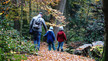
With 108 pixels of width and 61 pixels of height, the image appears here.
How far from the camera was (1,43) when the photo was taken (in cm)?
412

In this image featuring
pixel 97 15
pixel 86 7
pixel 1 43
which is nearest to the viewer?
pixel 1 43

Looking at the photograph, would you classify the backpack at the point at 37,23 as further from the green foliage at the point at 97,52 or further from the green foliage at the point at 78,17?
the green foliage at the point at 78,17

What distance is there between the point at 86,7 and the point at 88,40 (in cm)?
646

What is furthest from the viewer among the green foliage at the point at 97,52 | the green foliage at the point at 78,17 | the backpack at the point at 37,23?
the green foliage at the point at 78,17

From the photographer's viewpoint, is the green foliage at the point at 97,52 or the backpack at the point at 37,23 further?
the green foliage at the point at 97,52

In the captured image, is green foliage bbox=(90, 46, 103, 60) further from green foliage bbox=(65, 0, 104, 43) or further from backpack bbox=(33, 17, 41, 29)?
green foliage bbox=(65, 0, 104, 43)

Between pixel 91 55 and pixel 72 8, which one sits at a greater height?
pixel 72 8

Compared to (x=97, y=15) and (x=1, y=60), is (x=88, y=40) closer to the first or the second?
(x=97, y=15)

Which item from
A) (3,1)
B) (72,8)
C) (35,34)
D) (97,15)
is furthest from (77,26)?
(3,1)

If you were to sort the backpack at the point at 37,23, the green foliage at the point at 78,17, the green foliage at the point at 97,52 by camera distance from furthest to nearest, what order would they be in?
1. the green foliage at the point at 78,17
2. the green foliage at the point at 97,52
3. the backpack at the point at 37,23

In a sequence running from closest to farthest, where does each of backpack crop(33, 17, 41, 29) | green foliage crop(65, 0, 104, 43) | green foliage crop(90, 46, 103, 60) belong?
backpack crop(33, 17, 41, 29) < green foliage crop(90, 46, 103, 60) < green foliage crop(65, 0, 104, 43)

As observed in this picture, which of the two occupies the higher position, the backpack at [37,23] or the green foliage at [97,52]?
the backpack at [37,23]

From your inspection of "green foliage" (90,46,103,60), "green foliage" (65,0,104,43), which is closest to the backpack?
"green foliage" (90,46,103,60)

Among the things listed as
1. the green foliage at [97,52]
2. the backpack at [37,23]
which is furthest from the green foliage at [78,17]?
the backpack at [37,23]
